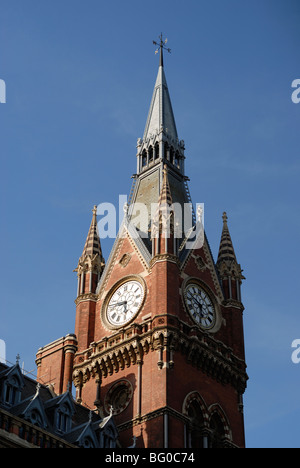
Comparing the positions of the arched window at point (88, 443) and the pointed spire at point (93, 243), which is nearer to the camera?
the arched window at point (88, 443)

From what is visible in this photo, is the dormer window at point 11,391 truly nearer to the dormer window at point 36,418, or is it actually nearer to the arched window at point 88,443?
the dormer window at point 36,418

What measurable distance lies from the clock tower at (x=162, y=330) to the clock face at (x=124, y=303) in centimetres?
9

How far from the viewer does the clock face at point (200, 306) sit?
234ft

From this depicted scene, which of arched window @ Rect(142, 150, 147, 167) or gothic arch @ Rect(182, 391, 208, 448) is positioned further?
arched window @ Rect(142, 150, 147, 167)

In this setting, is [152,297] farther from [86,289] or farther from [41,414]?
[41,414]

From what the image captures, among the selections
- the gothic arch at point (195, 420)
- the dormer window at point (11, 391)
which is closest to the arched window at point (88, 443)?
the dormer window at point (11, 391)

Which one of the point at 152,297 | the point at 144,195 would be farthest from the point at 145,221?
the point at 152,297

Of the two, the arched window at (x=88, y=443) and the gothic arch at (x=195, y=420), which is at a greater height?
the gothic arch at (x=195, y=420)

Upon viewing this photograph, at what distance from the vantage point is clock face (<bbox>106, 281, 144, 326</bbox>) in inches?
2803

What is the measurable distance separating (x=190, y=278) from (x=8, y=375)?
21.5 meters

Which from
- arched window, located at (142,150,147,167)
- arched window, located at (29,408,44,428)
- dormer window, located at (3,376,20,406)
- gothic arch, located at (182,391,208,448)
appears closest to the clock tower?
gothic arch, located at (182,391,208,448)

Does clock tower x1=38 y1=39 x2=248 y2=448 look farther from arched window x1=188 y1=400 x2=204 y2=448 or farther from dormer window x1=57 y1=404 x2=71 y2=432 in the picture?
dormer window x1=57 y1=404 x2=71 y2=432

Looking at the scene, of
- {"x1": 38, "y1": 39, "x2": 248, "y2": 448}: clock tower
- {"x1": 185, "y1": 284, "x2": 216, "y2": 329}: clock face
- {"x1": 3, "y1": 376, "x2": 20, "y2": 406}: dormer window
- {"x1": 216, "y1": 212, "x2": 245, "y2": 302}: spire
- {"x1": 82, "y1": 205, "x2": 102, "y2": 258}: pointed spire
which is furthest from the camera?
{"x1": 82, "y1": 205, "x2": 102, "y2": 258}: pointed spire

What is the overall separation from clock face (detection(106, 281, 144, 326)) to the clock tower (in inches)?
3.6
